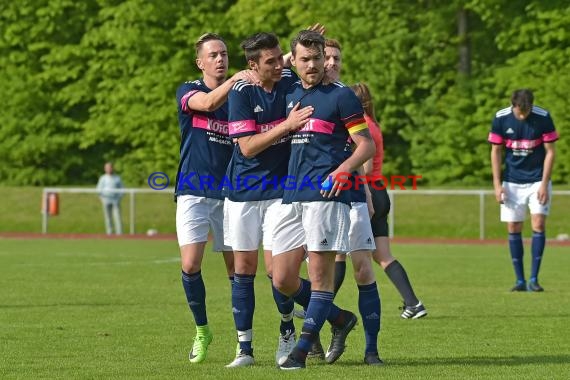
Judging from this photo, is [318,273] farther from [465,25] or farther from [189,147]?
[465,25]

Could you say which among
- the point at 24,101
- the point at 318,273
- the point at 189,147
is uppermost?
the point at 24,101

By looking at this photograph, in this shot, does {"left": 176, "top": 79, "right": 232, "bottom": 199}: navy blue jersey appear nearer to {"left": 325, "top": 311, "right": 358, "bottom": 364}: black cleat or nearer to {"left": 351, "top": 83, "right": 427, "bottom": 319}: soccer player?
{"left": 325, "top": 311, "right": 358, "bottom": 364}: black cleat

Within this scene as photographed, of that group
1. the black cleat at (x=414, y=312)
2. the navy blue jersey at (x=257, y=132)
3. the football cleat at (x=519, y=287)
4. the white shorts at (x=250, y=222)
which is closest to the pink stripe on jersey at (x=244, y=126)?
the navy blue jersey at (x=257, y=132)

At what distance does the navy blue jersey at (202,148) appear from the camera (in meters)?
9.03

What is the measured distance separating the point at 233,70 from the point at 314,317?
30.4 m

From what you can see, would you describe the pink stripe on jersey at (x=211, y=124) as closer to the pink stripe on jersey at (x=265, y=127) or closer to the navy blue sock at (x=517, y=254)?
the pink stripe on jersey at (x=265, y=127)

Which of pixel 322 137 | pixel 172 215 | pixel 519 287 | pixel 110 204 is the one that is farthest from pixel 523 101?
pixel 172 215

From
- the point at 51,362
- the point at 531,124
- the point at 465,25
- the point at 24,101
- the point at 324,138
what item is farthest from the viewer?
the point at 24,101

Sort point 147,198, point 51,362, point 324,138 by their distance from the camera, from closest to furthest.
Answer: point 324,138 < point 51,362 < point 147,198

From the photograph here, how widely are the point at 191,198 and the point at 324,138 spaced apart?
1.38 m

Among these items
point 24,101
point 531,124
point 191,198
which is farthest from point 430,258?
point 24,101

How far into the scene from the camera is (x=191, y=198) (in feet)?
29.8

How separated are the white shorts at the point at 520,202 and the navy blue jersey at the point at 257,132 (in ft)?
22.6

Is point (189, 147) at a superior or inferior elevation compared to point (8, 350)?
superior
